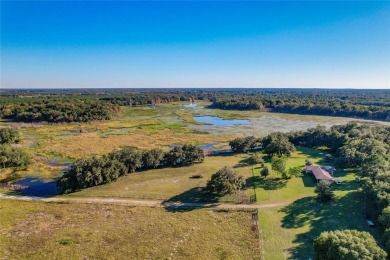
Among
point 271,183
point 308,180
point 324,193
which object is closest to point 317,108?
point 308,180

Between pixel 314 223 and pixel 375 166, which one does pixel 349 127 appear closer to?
pixel 375 166

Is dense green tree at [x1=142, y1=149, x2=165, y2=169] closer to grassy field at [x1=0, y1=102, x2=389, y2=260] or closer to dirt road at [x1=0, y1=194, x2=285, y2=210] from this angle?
grassy field at [x1=0, y1=102, x2=389, y2=260]

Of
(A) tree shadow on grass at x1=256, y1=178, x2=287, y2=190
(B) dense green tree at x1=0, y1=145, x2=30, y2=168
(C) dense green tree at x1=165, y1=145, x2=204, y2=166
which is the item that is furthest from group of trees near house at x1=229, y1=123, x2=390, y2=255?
(B) dense green tree at x1=0, y1=145, x2=30, y2=168

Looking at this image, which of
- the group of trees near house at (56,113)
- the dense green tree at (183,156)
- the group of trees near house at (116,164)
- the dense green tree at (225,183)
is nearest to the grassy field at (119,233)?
the dense green tree at (225,183)

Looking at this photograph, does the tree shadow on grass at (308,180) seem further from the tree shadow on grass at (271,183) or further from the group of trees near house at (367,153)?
the group of trees near house at (367,153)

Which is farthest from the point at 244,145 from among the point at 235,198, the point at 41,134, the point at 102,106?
the point at 102,106

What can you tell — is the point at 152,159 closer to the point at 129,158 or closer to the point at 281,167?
the point at 129,158
